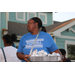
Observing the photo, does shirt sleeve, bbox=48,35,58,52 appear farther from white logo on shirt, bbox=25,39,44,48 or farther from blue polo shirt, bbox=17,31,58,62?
white logo on shirt, bbox=25,39,44,48

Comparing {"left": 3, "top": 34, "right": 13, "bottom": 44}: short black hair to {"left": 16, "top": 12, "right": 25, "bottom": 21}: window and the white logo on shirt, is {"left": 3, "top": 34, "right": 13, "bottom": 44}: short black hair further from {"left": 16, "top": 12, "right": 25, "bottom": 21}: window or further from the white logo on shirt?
{"left": 16, "top": 12, "right": 25, "bottom": 21}: window

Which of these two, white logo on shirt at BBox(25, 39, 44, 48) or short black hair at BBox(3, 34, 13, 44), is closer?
white logo on shirt at BBox(25, 39, 44, 48)

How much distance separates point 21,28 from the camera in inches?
364

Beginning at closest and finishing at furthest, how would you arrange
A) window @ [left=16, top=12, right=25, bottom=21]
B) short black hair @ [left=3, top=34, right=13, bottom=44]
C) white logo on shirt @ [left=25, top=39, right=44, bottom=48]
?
white logo on shirt @ [left=25, top=39, right=44, bottom=48] → short black hair @ [left=3, top=34, right=13, bottom=44] → window @ [left=16, top=12, right=25, bottom=21]

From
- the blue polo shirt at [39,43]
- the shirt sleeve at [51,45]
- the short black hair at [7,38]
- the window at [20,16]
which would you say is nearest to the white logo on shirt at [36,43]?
the blue polo shirt at [39,43]

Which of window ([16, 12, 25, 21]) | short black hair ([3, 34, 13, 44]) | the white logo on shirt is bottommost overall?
short black hair ([3, 34, 13, 44])

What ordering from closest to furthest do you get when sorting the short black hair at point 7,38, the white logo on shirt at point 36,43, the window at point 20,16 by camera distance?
the white logo on shirt at point 36,43, the short black hair at point 7,38, the window at point 20,16

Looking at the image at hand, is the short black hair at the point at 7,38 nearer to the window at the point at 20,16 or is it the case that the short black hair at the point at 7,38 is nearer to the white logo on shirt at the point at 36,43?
the white logo on shirt at the point at 36,43

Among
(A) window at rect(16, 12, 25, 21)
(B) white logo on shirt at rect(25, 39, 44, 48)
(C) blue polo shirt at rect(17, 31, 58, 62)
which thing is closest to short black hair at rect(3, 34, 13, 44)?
(C) blue polo shirt at rect(17, 31, 58, 62)

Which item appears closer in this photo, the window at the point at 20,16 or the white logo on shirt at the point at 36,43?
the white logo on shirt at the point at 36,43

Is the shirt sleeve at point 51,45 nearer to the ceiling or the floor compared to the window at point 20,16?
nearer to the floor

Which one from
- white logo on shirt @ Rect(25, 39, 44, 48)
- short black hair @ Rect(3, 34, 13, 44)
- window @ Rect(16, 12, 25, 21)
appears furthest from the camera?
window @ Rect(16, 12, 25, 21)

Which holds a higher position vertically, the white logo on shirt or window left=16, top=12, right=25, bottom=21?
window left=16, top=12, right=25, bottom=21
